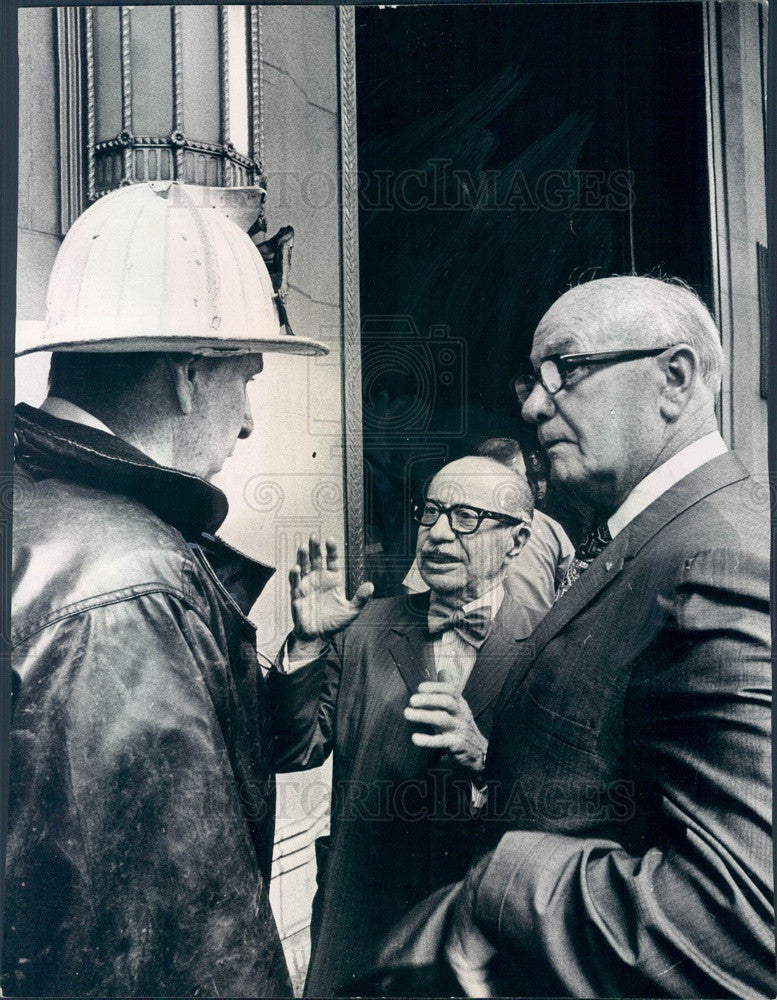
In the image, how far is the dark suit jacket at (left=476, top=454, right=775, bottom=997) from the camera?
3.69 meters

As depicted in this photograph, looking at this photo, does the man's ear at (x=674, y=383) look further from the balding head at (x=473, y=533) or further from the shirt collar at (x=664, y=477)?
the balding head at (x=473, y=533)

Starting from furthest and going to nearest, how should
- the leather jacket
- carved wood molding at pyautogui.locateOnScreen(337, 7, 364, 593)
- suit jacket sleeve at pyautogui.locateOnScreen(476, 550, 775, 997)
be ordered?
1. carved wood molding at pyautogui.locateOnScreen(337, 7, 364, 593)
2. the leather jacket
3. suit jacket sleeve at pyautogui.locateOnScreen(476, 550, 775, 997)

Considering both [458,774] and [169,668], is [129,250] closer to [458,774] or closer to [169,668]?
[169,668]

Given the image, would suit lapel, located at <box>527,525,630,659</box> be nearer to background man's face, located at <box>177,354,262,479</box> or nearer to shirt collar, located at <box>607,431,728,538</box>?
shirt collar, located at <box>607,431,728,538</box>

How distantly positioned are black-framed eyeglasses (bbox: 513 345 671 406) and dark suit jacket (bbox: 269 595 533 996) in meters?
0.78

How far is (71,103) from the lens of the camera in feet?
13.5

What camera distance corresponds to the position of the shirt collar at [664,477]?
3.93 metres

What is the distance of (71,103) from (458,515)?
2108 mm

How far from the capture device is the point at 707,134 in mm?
4094

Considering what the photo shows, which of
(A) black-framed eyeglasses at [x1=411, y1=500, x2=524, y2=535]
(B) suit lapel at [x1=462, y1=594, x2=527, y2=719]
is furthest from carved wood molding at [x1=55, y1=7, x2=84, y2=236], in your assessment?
(B) suit lapel at [x1=462, y1=594, x2=527, y2=719]

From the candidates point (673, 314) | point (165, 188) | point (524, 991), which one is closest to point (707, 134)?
point (673, 314)

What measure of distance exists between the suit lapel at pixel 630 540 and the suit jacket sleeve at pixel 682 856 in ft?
0.65

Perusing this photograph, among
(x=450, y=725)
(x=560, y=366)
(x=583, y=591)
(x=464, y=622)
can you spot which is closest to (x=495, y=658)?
(x=464, y=622)

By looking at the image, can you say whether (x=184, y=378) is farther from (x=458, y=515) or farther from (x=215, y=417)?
(x=458, y=515)
